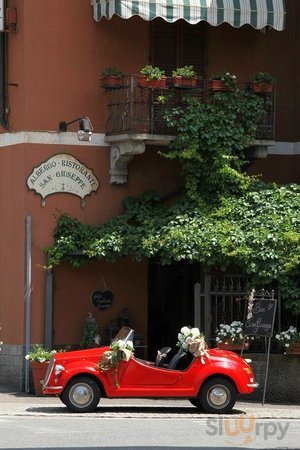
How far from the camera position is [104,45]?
22.5 m

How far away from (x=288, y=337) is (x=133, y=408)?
3101 millimetres

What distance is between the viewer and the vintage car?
18422 millimetres

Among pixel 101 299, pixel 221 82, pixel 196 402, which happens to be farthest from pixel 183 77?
pixel 196 402

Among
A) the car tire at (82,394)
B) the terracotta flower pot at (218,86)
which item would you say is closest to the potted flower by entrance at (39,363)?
the car tire at (82,394)

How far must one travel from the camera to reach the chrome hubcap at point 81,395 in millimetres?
18422

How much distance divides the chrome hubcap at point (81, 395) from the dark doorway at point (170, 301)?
5483 millimetres

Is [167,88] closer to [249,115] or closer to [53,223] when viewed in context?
[249,115]

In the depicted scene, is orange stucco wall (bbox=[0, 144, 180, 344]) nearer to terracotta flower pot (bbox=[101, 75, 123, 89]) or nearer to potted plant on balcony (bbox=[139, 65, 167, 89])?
terracotta flower pot (bbox=[101, 75, 123, 89])

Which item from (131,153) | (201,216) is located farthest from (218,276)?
(131,153)

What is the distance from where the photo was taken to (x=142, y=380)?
18609 mm

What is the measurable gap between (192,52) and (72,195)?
11.8 feet

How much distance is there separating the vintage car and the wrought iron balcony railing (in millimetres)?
4590

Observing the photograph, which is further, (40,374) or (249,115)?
(249,115)

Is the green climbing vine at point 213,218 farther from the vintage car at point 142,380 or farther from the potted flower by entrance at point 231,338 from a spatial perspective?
the vintage car at point 142,380
